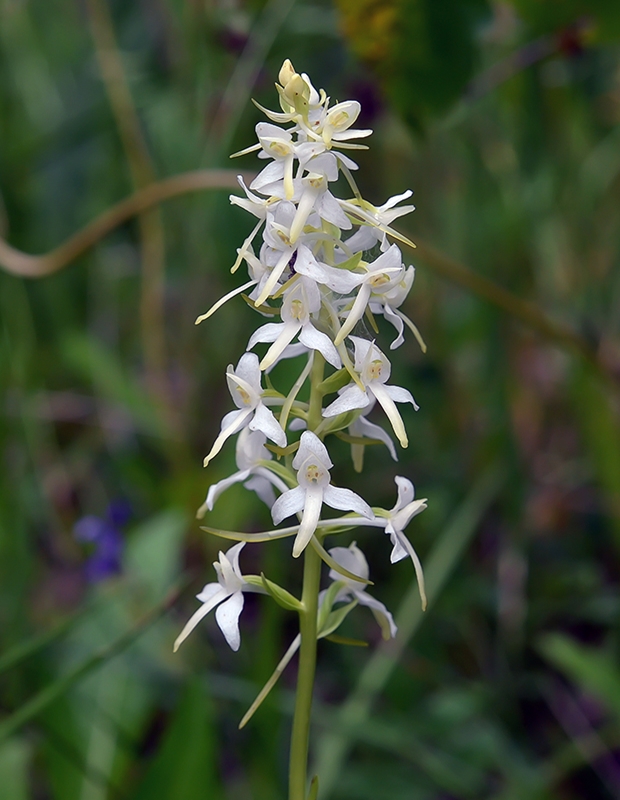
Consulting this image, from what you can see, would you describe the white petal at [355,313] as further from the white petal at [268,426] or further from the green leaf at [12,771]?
the green leaf at [12,771]

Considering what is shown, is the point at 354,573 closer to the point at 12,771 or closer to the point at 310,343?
the point at 310,343

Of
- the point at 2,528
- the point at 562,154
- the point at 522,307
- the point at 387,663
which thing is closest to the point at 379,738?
the point at 387,663

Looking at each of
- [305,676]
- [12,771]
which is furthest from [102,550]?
[305,676]

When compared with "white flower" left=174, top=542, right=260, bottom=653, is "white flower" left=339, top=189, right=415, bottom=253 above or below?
above

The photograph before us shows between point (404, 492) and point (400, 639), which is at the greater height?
point (404, 492)

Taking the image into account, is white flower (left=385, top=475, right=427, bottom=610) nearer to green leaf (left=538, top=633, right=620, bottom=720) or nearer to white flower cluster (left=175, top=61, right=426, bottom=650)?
white flower cluster (left=175, top=61, right=426, bottom=650)

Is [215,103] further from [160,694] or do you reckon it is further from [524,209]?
[160,694]

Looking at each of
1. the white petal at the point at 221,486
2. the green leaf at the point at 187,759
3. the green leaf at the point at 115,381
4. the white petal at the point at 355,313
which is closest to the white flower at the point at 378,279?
the white petal at the point at 355,313

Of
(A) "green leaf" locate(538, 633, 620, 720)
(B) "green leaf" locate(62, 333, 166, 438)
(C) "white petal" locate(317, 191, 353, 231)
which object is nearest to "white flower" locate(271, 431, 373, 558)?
(C) "white petal" locate(317, 191, 353, 231)
